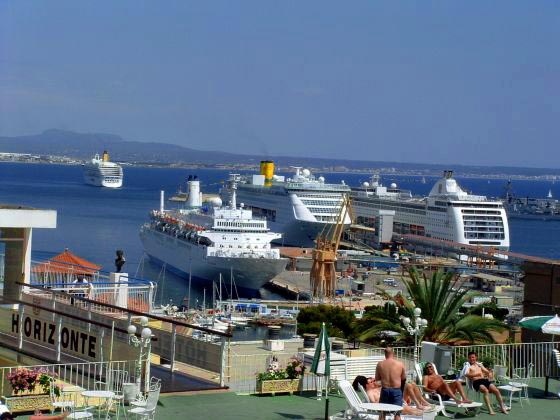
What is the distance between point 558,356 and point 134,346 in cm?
524

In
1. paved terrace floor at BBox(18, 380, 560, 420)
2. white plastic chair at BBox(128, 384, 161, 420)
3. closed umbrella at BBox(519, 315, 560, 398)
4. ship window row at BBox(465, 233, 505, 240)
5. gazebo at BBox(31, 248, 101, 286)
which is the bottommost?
ship window row at BBox(465, 233, 505, 240)

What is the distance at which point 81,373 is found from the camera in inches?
441

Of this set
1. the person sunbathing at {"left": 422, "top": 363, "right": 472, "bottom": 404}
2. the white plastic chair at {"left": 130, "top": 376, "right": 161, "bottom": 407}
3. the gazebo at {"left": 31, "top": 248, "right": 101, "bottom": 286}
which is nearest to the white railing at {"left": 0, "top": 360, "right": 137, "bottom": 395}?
the white plastic chair at {"left": 130, "top": 376, "right": 161, "bottom": 407}

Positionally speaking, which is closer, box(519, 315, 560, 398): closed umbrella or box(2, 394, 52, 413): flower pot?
box(2, 394, 52, 413): flower pot

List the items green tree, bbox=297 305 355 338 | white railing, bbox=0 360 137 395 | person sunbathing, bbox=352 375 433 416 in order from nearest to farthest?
1. person sunbathing, bbox=352 375 433 416
2. white railing, bbox=0 360 137 395
3. green tree, bbox=297 305 355 338

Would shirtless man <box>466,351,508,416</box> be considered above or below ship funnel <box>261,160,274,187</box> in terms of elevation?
below

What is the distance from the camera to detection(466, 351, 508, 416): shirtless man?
11.2 meters

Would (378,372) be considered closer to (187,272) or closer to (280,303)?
(280,303)

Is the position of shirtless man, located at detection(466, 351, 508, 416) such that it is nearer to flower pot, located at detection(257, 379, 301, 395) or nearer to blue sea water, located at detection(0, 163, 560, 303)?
flower pot, located at detection(257, 379, 301, 395)

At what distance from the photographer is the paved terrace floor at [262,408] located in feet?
33.8

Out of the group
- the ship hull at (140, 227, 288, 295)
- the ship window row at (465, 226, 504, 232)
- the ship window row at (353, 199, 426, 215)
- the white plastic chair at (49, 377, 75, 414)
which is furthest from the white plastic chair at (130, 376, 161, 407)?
the ship window row at (353, 199, 426, 215)

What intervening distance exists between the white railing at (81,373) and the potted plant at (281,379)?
1488 mm

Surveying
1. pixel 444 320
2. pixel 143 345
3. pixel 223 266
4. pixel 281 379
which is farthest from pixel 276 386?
pixel 223 266

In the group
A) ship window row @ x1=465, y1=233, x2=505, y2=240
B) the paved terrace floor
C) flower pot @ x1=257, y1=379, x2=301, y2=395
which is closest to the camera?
the paved terrace floor
